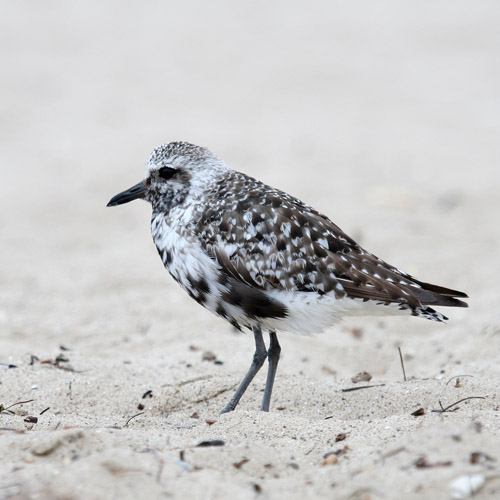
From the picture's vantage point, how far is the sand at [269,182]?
12.7 feet

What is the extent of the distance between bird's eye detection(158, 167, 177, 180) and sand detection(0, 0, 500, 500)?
152 centimetres

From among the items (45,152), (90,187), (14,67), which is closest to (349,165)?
(90,187)

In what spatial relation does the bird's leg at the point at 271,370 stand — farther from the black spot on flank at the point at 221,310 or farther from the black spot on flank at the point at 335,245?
the black spot on flank at the point at 335,245

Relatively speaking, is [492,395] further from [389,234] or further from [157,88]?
[157,88]

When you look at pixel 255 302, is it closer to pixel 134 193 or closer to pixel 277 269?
pixel 277 269

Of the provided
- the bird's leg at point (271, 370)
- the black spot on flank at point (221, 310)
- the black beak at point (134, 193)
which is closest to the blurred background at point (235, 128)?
the black beak at point (134, 193)

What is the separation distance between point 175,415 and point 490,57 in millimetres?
14547

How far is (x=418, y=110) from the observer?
15.9 meters

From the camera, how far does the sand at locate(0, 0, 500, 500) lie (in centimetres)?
388

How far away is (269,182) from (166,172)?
6.79m

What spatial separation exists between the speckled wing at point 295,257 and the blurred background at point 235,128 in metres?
2.98

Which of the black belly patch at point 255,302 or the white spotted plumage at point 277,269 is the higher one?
the white spotted plumage at point 277,269

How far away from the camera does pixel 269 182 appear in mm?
12609

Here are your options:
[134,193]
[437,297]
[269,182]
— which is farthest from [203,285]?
[269,182]
